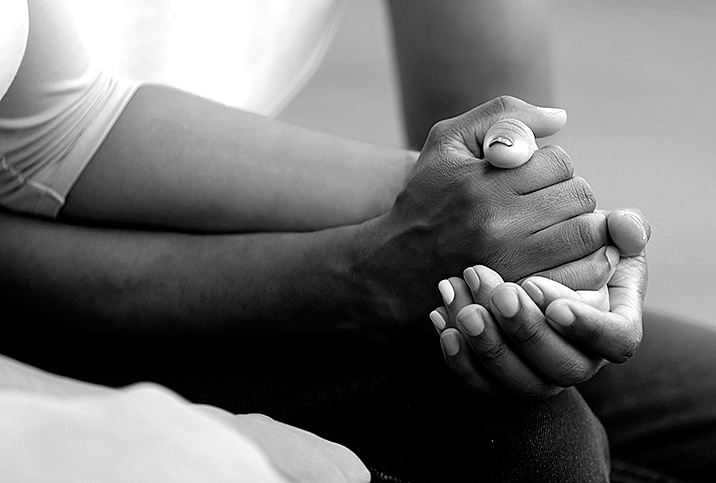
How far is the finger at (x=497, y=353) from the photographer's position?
1.53ft

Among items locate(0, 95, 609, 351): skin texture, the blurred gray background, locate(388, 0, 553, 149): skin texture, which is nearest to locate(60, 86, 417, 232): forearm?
locate(0, 95, 609, 351): skin texture

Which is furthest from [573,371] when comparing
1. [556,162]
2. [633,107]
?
[633,107]

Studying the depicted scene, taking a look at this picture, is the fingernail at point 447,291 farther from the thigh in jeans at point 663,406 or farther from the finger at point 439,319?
the thigh in jeans at point 663,406

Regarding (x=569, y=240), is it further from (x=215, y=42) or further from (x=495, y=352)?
(x=215, y=42)

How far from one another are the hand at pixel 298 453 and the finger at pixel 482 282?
0.16m

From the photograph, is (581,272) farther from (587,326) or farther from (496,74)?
(496,74)

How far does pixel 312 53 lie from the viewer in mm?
871

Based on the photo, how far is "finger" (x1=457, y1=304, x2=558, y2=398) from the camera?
0.47 m

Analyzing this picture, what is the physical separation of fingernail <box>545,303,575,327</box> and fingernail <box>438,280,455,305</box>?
59 millimetres

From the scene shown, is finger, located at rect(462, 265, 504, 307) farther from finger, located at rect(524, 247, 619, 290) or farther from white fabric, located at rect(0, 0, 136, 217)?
white fabric, located at rect(0, 0, 136, 217)

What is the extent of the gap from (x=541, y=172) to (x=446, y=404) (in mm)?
148

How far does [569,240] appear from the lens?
1.64ft

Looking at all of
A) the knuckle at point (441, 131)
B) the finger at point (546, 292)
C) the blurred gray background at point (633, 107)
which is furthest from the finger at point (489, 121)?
the blurred gray background at point (633, 107)

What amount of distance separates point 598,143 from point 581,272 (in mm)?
1252
